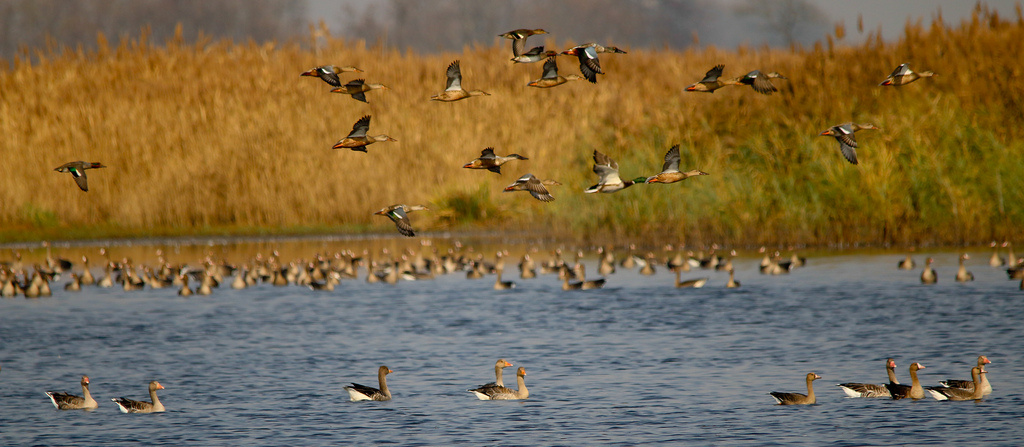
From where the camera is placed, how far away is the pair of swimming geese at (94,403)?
43.3 feet

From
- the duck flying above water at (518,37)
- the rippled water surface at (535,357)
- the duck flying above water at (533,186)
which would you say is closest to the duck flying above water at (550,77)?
the duck flying above water at (518,37)

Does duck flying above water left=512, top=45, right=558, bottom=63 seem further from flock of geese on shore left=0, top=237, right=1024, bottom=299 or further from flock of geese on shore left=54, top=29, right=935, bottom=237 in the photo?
flock of geese on shore left=0, top=237, right=1024, bottom=299

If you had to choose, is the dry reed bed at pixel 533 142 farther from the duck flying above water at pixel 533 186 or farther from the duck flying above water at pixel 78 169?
the duck flying above water at pixel 78 169

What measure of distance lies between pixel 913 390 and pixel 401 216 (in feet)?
18.8

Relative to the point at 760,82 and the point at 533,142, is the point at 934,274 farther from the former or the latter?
the point at 533,142

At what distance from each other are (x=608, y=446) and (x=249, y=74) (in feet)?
84.3

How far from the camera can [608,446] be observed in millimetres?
11195

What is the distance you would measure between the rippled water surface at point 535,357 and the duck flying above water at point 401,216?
2.10 m

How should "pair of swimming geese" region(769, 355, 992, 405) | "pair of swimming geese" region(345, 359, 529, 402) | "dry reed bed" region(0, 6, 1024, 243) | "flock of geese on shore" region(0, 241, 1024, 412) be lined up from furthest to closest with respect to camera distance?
1. "dry reed bed" region(0, 6, 1024, 243)
2. "flock of geese on shore" region(0, 241, 1024, 412)
3. "pair of swimming geese" region(345, 359, 529, 402)
4. "pair of swimming geese" region(769, 355, 992, 405)

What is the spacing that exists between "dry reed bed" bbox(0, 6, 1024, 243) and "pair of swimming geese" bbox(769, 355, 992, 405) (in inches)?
409

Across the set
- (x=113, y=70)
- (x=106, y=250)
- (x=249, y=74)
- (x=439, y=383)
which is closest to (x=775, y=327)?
(x=439, y=383)

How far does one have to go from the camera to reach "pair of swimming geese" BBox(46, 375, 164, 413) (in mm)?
13203

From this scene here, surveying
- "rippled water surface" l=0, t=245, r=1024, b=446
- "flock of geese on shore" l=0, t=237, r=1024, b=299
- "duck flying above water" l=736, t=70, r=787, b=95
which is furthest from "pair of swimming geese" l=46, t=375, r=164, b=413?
"flock of geese on shore" l=0, t=237, r=1024, b=299

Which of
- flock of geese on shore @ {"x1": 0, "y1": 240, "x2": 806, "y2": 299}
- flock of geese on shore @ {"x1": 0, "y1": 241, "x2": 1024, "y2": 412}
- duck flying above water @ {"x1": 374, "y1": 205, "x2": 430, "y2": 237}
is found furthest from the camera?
flock of geese on shore @ {"x1": 0, "y1": 240, "x2": 806, "y2": 299}
